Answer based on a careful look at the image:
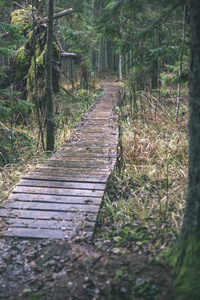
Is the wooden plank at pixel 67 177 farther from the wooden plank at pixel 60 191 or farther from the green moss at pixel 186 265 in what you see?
the green moss at pixel 186 265

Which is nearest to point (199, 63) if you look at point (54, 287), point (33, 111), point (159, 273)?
point (159, 273)

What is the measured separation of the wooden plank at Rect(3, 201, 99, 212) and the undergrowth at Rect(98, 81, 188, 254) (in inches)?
9.8

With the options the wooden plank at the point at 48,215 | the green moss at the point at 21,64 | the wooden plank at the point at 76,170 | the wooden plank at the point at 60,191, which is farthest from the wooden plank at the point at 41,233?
the green moss at the point at 21,64

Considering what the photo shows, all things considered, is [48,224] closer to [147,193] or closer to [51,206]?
[51,206]

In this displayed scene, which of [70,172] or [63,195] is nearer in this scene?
[63,195]

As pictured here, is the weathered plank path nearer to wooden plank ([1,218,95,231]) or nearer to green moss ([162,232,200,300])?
wooden plank ([1,218,95,231])

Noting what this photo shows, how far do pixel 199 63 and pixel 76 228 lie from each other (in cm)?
245

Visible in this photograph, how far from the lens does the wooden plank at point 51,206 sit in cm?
380

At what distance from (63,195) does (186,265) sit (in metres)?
2.38

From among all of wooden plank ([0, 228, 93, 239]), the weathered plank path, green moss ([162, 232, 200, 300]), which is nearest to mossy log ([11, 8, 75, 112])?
the weathered plank path

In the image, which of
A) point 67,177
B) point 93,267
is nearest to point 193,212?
point 93,267

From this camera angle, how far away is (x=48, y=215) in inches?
145

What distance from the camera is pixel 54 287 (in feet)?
8.34

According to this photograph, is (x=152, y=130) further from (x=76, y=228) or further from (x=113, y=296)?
(x=113, y=296)
